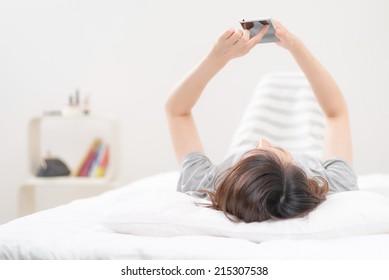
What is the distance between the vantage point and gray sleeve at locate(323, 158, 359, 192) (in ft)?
4.43

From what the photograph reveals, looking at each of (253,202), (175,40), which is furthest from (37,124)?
(253,202)

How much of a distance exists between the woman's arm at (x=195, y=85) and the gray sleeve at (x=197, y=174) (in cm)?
7

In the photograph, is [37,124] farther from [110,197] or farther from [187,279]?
[187,279]

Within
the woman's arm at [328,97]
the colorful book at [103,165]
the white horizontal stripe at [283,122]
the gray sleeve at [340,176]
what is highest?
the woman's arm at [328,97]

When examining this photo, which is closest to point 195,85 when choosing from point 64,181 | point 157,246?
point 157,246

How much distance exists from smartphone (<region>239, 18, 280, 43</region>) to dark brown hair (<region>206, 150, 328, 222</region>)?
0.42m

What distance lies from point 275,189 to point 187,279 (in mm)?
312

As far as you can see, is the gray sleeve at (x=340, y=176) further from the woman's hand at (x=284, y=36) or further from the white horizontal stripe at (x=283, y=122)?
the white horizontal stripe at (x=283, y=122)

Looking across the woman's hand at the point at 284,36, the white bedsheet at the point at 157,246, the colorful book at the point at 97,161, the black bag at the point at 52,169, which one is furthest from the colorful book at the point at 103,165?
the white bedsheet at the point at 157,246

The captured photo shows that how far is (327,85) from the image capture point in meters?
1.54

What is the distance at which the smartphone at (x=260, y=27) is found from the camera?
1363 millimetres

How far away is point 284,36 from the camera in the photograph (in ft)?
4.70

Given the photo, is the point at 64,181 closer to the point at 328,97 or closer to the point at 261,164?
the point at 328,97

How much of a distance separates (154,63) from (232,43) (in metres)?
1.94
